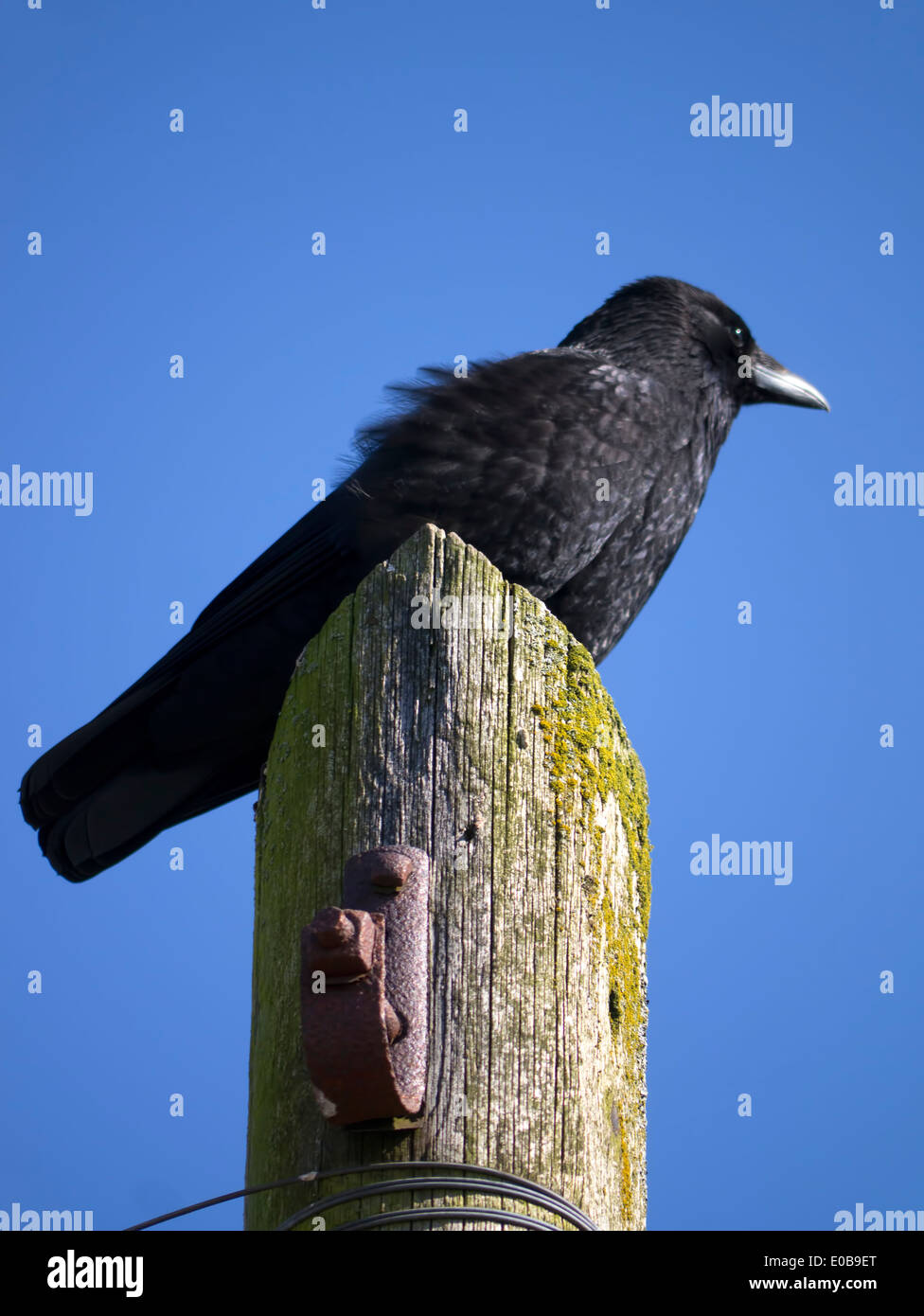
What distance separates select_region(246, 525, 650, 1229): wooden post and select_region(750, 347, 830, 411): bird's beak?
9.11 ft

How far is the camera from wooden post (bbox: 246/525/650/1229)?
74.4 inches

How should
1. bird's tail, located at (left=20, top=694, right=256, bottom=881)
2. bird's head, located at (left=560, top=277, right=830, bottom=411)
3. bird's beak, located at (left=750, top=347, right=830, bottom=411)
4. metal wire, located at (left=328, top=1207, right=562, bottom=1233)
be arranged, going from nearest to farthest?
1. metal wire, located at (left=328, top=1207, right=562, bottom=1233)
2. bird's tail, located at (left=20, top=694, right=256, bottom=881)
3. bird's head, located at (left=560, top=277, right=830, bottom=411)
4. bird's beak, located at (left=750, top=347, right=830, bottom=411)

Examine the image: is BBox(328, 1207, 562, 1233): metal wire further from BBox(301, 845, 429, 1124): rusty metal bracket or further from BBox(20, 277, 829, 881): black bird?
BBox(20, 277, 829, 881): black bird

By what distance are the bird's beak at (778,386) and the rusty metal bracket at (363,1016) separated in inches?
133

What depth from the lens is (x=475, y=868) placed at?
2.00 meters

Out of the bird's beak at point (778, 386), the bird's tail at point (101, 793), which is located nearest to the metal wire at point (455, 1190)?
the bird's tail at point (101, 793)

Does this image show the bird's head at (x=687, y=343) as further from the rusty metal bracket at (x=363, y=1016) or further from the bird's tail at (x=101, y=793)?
the rusty metal bracket at (x=363, y=1016)

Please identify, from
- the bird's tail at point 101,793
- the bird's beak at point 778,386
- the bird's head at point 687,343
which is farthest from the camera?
the bird's beak at point 778,386

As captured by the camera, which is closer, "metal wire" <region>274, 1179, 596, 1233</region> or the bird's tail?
"metal wire" <region>274, 1179, 596, 1233</region>

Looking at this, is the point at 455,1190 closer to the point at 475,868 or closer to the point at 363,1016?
the point at 363,1016

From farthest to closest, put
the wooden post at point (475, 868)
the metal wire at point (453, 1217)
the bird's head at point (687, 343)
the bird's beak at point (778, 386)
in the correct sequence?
1. the bird's beak at point (778, 386)
2. the bird's head at point (687, 343)
3. the wooden post at point (475, 868)
4. the metal wire at point (453, 1217)

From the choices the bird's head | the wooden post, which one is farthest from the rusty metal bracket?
the bird's head

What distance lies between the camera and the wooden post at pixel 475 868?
6.20 feet

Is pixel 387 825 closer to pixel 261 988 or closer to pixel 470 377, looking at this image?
pixel 261 988
